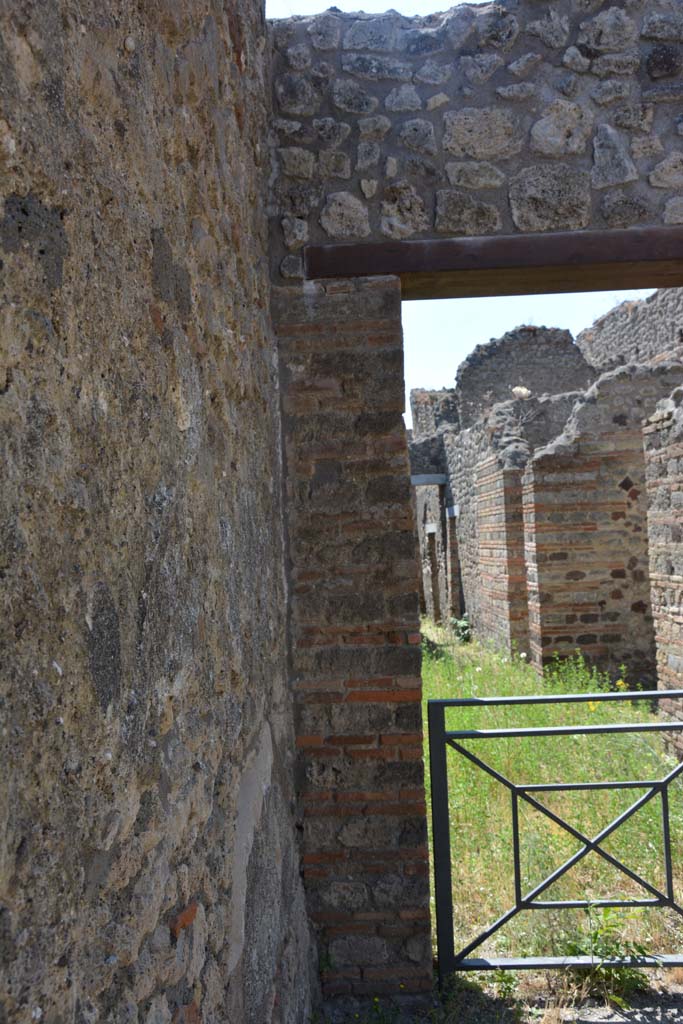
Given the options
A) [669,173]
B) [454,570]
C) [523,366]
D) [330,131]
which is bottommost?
[454,570]

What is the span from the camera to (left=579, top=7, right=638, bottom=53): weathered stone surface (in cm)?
311

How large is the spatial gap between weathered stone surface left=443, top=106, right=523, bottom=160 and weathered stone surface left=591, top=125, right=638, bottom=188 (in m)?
0.34

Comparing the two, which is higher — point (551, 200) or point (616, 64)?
point (616, 64)

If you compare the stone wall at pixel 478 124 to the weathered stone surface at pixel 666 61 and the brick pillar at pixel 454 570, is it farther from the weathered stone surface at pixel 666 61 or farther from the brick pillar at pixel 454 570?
the brick pillar at pixel 454 570

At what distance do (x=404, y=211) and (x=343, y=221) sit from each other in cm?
25

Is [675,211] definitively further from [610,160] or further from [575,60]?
[575,60]

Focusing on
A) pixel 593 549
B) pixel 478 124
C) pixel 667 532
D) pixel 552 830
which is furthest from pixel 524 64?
pixel 593 549

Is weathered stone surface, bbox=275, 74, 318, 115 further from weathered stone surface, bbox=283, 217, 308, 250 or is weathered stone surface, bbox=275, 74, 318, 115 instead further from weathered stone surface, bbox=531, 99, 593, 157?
weathered stone surface, bbox=531, 99, 593, 157

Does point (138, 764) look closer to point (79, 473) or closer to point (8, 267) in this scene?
point (79, 473)

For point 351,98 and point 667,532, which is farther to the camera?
point 667,532

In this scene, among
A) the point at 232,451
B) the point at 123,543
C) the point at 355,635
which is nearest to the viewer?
the point at 123,543

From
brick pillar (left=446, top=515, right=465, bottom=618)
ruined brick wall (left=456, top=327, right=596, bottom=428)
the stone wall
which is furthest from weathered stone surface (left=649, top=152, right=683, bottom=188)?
ruined brick wall (left=456, top=327, right=596, bottom=428)

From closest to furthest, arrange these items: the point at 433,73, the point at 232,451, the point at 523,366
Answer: the point at 232,451 → the point at 433,73 → the point at 523,366

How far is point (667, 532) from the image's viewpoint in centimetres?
620
